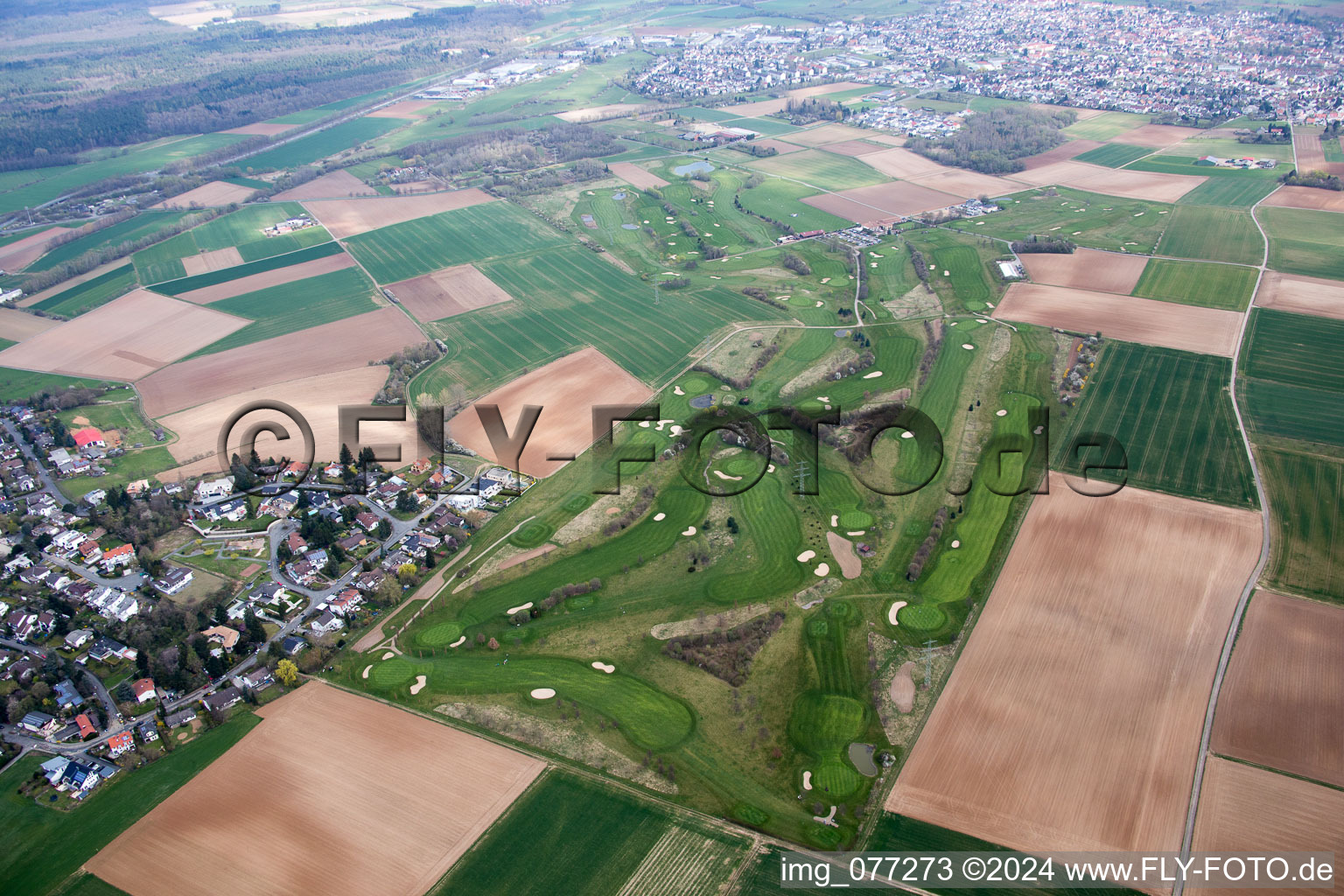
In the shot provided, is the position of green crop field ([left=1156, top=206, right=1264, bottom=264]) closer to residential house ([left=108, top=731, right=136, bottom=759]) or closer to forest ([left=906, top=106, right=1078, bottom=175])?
forest ([left=906, top=106, right=1078, bottom=175])

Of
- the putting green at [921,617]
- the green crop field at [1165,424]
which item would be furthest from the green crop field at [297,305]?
the green crop field at [1165,424]

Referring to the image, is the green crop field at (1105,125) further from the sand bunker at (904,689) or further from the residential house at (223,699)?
the residential house at (223,699)

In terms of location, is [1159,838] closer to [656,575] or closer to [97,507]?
[656,575]

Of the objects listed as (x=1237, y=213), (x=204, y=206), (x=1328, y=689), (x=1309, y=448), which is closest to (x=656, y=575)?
(x=1328, y=689)

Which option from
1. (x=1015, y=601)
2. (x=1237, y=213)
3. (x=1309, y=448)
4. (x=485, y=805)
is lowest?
(x=485, y=805)

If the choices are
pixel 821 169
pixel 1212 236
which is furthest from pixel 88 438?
pixel 1212 236

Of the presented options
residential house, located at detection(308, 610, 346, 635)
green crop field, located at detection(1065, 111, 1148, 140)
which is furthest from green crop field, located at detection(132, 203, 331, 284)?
green crop field, located at detection(1065, 111, 1148, 140)
